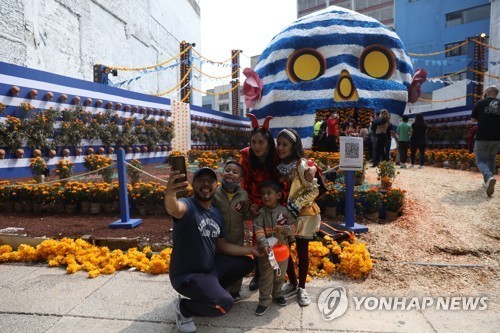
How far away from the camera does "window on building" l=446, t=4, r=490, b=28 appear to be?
26234 millimetres

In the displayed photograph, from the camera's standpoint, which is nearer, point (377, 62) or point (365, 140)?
point (365, 140)

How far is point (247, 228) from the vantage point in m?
4.51

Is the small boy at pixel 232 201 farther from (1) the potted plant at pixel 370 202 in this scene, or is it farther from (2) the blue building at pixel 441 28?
(2) the blue building at pixel 441 28

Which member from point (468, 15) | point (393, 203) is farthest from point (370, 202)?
point (468, 15)

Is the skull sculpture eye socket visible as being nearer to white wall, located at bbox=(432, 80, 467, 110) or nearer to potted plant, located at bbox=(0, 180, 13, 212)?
potted plant, located at bbox=(0, 180, 13, 212)

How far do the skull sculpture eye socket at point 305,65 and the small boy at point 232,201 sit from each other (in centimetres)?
821

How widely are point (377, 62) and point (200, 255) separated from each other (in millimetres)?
9696

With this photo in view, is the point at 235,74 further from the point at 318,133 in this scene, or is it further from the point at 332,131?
the point at 332,131

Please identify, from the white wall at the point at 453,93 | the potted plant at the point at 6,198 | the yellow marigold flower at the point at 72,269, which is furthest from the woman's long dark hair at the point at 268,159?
the white wall at the point at 453,93

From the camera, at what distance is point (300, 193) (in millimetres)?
2783

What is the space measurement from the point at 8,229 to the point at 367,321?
481 cm

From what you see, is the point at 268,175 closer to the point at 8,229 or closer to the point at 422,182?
the point at 8,229

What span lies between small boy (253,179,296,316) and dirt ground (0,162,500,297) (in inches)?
35.9

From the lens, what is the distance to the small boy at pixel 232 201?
276cm
